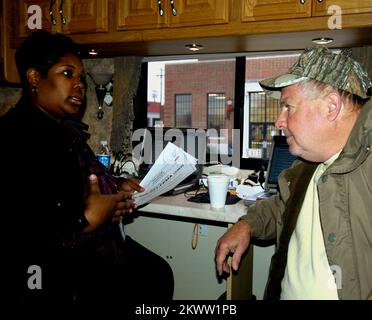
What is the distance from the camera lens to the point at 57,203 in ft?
3.95

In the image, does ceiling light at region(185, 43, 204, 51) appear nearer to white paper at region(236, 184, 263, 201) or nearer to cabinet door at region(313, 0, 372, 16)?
cabinet door at region(313, 0, 372, 16)

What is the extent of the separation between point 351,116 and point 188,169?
690mm

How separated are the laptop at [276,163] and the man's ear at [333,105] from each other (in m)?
0.83

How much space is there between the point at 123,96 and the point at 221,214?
1.43m

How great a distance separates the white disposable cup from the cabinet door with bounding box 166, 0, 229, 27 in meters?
0.87

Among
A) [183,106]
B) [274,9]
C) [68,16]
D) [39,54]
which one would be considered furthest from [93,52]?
[183,106]

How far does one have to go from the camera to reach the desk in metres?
1.66

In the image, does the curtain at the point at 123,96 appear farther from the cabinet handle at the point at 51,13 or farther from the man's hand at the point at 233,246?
the man's hand at the point at 233,246

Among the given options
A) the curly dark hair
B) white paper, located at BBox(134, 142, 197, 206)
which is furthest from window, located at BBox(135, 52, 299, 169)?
the curly dark hair

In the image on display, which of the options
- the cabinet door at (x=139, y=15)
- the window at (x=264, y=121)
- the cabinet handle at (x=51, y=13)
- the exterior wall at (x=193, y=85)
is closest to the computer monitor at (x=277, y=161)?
the window at (x=264, y=121)

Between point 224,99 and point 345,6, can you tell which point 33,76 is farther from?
point 224,99

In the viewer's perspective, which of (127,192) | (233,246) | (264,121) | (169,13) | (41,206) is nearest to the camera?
(41,206)

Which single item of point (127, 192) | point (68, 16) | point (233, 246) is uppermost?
point (68, 16)
